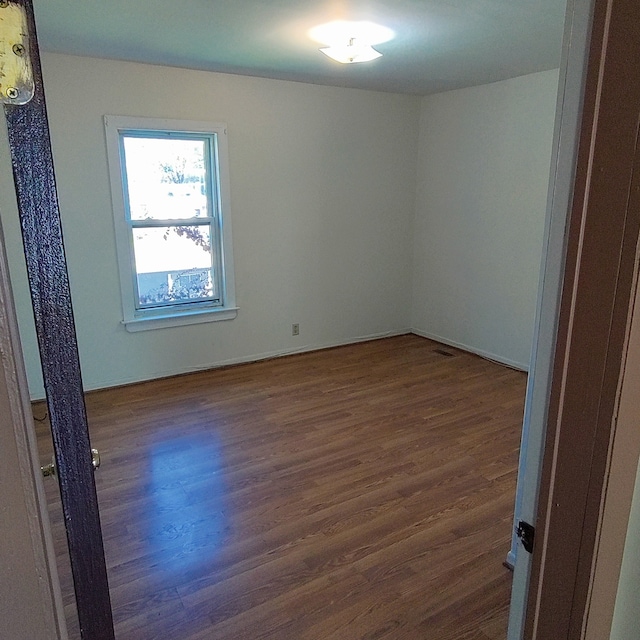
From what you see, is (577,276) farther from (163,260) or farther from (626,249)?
(163,260)

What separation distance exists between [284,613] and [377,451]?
1.27 metres

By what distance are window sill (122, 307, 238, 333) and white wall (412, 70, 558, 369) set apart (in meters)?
2.12

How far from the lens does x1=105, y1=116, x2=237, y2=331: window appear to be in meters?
3.71

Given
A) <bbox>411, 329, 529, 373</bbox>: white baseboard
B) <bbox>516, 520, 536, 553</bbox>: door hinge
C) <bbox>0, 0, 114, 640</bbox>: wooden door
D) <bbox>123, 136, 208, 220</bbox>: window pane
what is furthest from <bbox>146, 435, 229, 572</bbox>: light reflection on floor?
<bbox>411, 329, 529, 373</bbox>: white baseboard

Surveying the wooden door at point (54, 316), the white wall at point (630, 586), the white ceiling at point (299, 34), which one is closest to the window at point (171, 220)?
the white ceiling at point (299, 34)

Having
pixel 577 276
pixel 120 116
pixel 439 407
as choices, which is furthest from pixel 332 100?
pixel 577 276

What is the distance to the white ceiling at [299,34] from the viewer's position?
2.38 metres

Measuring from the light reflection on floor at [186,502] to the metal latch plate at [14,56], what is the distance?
2000 mm

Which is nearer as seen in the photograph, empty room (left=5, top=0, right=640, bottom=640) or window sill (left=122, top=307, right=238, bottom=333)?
empty room (left=5, top=0, right=640, bottom=640)

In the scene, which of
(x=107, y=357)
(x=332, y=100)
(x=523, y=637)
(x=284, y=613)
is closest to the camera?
(x=523, y=637)

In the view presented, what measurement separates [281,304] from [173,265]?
103cm

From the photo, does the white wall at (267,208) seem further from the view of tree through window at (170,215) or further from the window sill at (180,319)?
the view of tree through window at (170,215)

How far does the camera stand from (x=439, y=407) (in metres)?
3.59

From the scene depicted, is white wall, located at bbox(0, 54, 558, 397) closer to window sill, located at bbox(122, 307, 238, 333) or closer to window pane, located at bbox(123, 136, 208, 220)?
window sill, located at bbox(122, 307, 238, 333)
